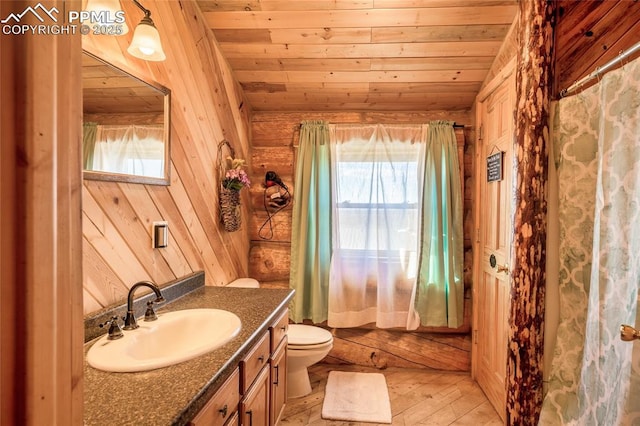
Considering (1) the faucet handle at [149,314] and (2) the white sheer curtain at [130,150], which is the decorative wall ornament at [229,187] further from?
(1) the faucet handle at [149,314]

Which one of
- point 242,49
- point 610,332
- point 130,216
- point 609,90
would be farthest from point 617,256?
point 242,49

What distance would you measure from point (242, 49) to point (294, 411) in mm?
2486

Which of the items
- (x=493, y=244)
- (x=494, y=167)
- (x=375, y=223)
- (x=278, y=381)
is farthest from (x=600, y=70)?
(x=278, y=381)

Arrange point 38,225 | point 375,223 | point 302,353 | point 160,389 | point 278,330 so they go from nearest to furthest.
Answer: point 38,225
point 160,389
point 278,330
point 302,353
point 375,223

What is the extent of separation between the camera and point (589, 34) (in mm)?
1536

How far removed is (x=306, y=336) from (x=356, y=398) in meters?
0.57

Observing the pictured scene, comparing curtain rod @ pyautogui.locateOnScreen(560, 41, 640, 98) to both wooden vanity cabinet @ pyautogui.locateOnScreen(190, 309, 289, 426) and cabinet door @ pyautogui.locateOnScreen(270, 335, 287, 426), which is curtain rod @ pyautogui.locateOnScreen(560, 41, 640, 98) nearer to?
wooden vanity cabinet @ pyautogui.locateOnScreen(190, 309, 289, 426)

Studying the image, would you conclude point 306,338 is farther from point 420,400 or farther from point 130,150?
point 130,150

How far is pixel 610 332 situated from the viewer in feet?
4.33

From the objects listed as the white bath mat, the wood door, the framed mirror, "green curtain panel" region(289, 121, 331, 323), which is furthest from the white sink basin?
the wood door

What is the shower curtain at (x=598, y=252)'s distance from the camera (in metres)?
1.22

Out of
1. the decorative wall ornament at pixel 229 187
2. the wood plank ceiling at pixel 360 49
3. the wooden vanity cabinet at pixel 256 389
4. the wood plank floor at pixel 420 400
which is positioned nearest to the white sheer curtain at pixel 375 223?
the wood plank ceiling at pixel 360 49

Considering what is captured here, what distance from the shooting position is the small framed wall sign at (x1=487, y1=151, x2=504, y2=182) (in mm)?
2230

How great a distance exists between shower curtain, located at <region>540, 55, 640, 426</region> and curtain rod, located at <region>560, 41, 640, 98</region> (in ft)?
0.13
